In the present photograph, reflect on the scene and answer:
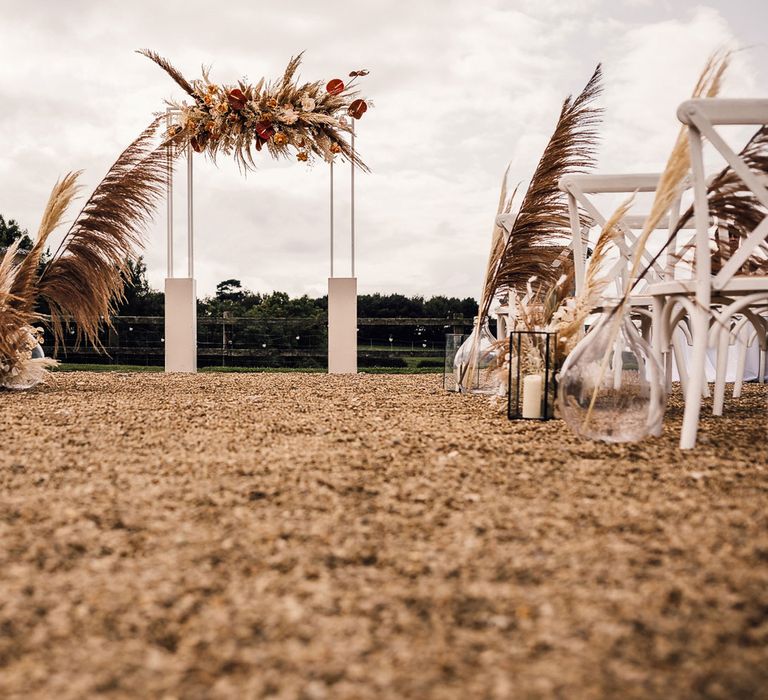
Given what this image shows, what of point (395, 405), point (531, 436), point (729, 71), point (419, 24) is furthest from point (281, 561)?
point (419, 24)

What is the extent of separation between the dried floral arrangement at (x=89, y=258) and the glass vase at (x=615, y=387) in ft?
9.71

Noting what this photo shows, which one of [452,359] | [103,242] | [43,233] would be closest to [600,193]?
[452,359]

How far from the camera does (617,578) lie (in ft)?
3.57

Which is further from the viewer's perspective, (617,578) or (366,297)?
(366,297)

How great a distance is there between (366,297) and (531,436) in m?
5.22

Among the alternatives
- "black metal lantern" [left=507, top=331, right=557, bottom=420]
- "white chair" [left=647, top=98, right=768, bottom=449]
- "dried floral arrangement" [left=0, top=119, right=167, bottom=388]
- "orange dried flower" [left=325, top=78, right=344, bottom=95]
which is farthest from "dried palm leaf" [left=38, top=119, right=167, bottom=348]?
"white chair" [left=647, top=98, right=768, bottom=449]

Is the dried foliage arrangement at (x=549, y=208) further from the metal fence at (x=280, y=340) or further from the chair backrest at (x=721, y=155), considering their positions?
the metal fence at (x=280, y=340)

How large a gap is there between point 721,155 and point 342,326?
185 inches

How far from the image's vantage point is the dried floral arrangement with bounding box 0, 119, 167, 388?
4.01 metres

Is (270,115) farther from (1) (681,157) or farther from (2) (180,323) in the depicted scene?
(1) (681,157)

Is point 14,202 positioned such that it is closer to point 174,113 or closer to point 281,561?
point 174,113

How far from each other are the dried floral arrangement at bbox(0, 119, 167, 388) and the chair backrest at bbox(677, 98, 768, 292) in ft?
11.0

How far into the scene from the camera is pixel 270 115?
19.3 ft

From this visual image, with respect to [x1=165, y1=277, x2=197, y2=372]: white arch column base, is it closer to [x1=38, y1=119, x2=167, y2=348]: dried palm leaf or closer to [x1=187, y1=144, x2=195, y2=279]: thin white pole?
[x1=187, y1=144, x2=195, y2=279]: thin white pole
